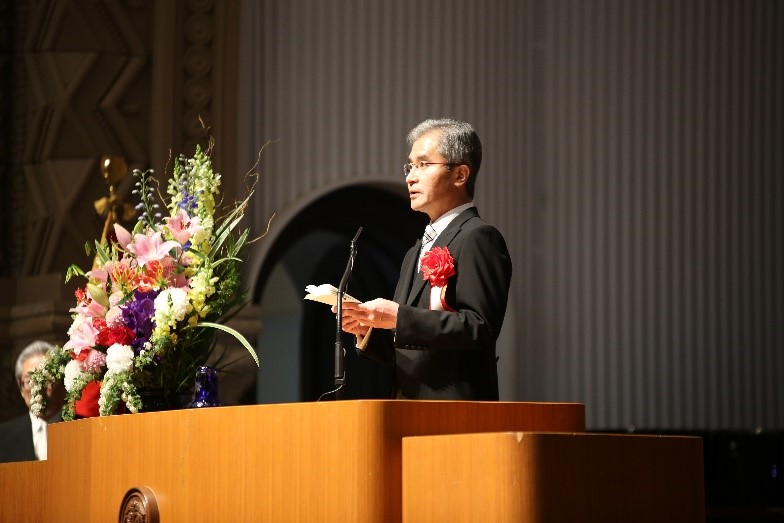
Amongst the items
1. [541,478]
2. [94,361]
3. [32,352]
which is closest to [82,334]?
[94,361]

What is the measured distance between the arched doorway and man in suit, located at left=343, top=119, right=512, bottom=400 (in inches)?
125

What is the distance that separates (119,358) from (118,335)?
7cm

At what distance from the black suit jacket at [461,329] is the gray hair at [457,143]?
145 mm

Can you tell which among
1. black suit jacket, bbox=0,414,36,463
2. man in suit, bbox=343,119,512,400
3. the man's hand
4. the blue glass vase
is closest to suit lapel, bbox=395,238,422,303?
man in suit, bbox=343,119,512,400

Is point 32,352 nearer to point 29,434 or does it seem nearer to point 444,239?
point 29,434

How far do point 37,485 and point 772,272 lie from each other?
508 centimetres

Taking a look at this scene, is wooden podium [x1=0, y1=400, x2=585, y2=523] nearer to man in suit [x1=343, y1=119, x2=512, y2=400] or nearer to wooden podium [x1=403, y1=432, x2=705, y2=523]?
wooden podium [x1=403, y1=432, x2=705, y2=523]

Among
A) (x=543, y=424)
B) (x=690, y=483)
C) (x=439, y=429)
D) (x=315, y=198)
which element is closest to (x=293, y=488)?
(x=439, y=429)

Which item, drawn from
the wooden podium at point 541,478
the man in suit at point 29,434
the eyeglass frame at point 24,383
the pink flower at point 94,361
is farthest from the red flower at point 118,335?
the eyeglass frame at point 24,383

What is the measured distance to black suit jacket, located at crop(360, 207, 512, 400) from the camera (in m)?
2.69

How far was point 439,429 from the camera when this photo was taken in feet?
7.61

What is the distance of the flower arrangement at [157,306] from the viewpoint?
3.04m

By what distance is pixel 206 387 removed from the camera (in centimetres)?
292

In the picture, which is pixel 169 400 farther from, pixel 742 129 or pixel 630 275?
pixel 742 129
